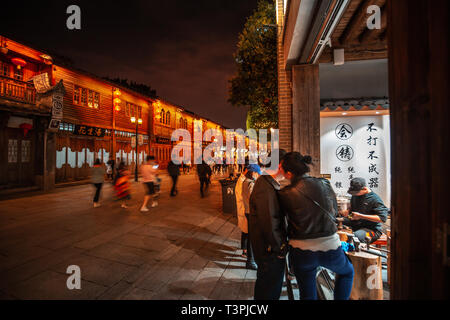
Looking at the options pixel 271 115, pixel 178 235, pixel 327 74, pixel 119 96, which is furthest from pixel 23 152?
pixel 327 74

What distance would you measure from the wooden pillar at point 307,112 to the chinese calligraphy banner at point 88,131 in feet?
49.7

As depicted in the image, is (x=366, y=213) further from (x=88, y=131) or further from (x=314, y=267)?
(x=88, y=131)

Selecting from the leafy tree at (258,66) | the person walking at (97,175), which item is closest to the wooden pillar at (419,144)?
the leafy tree at (258,66)

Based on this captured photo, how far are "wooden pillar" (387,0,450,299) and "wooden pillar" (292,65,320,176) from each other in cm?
392

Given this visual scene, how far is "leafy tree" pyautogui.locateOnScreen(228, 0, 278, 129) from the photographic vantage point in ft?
29.1

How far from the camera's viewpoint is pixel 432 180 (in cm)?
120

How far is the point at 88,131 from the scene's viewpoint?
50.0ft

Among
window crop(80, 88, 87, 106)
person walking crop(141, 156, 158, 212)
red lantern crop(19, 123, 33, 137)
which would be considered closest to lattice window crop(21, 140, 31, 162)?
red lantern crop(19, 123, 33, 137)

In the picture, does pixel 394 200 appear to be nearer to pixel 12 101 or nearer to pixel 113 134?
pixel 12 101

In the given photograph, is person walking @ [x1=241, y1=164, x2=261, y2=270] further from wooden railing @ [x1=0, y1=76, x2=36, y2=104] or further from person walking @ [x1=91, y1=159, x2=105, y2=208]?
wooden railing @ [x1=0, y1=76, x2=36, y2=104]

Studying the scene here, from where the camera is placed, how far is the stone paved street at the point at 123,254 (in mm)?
3193

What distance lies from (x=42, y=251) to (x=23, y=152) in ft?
36.3

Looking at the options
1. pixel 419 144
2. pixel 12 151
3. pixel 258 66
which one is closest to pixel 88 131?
pixel 12 151

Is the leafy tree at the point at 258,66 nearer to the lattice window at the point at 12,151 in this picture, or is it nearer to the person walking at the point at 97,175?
the person walking at the point at 97,175
